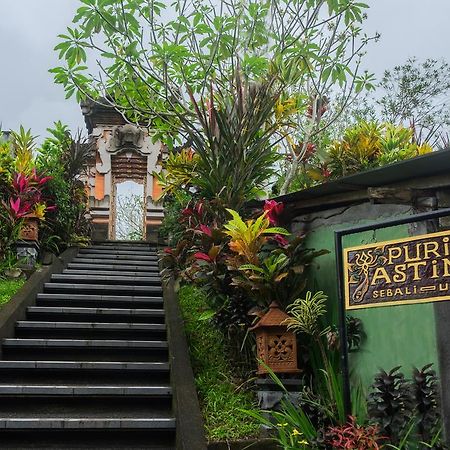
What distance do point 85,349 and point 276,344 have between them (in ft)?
6.24

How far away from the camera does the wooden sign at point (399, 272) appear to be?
2.96 m

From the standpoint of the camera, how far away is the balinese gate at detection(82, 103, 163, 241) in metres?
12.4

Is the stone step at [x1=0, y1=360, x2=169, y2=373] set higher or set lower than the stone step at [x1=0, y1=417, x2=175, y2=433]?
higher

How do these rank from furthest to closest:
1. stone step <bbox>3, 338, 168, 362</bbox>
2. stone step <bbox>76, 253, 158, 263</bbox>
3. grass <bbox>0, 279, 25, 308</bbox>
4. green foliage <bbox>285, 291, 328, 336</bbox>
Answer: stone step <bbox>76, 253, 158, 263</bbox> → grass <bbox>0, 279, 25, 308</bbox> → stone step <bbox>3, 338, 168, 362</bbox> → green foliage <bbox>285, 291, 328, 336</bbox>

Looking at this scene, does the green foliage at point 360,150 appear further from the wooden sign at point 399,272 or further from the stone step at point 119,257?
the wooden sign at point 399,272

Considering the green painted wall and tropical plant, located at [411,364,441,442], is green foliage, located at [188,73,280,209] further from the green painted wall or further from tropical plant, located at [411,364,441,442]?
tropical plant, located at [411,364,441,442]

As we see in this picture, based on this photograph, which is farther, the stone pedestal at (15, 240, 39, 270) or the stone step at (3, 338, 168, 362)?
the stone pedestal at (15, 240, 39, 270)

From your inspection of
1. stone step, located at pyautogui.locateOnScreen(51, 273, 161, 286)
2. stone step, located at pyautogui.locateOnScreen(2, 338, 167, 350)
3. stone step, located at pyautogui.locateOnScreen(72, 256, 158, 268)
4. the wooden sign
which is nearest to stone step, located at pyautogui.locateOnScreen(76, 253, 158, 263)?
stone step, located at pyautogui.locateOnScreen(72, 256, 158, 268)

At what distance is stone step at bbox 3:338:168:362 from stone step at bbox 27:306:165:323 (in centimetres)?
59

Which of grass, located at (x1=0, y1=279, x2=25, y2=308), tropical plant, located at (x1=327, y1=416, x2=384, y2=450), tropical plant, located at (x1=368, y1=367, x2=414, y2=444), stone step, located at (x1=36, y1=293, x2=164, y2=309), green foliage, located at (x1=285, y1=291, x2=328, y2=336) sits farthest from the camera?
stone step, located at (x1=36, y1=293, x2=164, y2=309)

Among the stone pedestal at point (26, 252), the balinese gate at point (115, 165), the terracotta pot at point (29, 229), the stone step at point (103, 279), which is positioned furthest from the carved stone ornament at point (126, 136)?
the stone step at point (103, 279)

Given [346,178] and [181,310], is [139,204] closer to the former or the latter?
[181,310]

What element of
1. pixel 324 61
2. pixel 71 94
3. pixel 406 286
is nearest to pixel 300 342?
pixel 406 286

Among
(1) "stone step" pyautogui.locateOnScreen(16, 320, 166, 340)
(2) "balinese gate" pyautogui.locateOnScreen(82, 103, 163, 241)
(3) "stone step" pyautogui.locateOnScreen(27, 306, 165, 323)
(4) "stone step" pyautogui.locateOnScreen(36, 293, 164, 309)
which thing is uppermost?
(2) "balinese gate" pyautogui.locateOnScreen(82, 103, 163, 241)
